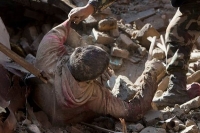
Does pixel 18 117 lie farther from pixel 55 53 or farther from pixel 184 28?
pixel 184 28

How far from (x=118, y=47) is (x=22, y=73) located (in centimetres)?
149

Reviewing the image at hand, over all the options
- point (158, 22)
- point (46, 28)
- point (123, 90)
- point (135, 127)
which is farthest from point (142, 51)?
point (135, 127)

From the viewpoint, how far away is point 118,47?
4.61 metres

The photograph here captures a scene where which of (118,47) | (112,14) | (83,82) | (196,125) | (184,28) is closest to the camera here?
(83,82)

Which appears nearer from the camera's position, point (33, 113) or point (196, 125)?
point (33, 113)

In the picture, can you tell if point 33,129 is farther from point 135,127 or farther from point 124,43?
point 124,43

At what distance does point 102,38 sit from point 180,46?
0.94 meters

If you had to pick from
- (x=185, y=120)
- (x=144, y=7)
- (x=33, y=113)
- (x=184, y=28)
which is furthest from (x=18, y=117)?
(x=144, y=7)

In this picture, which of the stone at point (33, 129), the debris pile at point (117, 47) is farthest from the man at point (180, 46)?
the stone at point (33, 129)

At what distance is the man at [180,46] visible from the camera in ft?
12.5

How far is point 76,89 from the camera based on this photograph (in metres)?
3.14

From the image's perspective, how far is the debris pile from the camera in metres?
3.31

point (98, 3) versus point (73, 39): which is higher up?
point (98, 3)

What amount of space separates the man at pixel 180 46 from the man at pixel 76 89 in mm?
367
